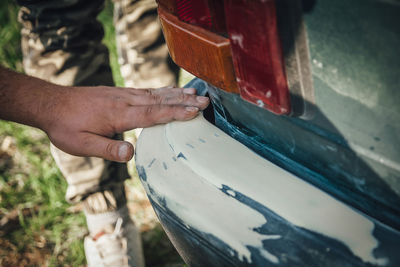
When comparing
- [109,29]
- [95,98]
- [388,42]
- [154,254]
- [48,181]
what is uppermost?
[388,42]

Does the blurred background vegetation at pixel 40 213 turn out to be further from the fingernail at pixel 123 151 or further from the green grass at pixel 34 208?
the fingernail at pixel 123 151

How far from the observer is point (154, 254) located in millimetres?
1885

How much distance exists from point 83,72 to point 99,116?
2.15 ft

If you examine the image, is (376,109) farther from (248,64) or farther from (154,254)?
(154,254)

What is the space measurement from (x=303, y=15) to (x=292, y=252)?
382mm

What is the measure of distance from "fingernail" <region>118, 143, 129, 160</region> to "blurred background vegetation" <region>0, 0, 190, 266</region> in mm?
911

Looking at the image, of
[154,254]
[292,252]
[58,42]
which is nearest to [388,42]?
[292,252]

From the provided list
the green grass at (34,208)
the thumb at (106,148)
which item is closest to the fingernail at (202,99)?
the thumb at (106,148)

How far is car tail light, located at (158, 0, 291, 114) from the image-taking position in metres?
0.61

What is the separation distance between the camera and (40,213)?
2.05m

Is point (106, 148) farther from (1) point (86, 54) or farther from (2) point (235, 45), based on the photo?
(1) point (86, 54)

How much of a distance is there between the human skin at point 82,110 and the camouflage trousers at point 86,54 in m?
0.46

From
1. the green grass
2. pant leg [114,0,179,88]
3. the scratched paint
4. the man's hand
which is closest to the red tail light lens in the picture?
the scratched paint

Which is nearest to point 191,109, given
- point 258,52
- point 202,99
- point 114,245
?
point 202,99
